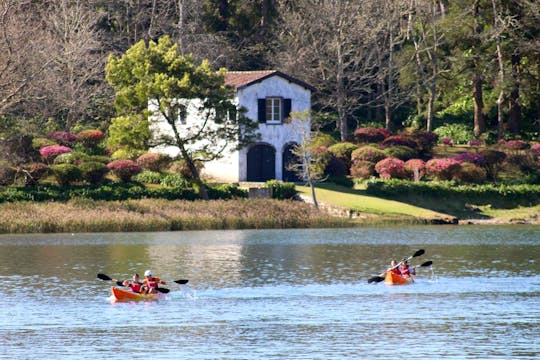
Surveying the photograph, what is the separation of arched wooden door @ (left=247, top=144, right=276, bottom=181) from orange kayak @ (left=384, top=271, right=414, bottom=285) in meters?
31.5

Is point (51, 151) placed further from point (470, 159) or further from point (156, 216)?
point (470, 159)

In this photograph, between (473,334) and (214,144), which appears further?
(214,144)

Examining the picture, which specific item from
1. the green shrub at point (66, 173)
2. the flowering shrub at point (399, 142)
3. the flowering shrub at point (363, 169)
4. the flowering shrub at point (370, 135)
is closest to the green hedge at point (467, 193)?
the flowering shrub at point (363, 169)

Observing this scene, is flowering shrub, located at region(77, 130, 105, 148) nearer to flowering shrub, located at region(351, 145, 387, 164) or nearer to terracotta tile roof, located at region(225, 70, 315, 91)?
terracotta tile roof, located at region(225, 70, 315, 91)

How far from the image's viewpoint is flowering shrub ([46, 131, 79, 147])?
7462 cm

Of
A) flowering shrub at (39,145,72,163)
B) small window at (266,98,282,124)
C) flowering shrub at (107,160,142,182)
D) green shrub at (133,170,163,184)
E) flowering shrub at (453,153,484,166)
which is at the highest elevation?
small window at (266,98,282,124)

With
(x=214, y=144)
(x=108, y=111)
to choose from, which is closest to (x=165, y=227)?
(x=214, y=144)

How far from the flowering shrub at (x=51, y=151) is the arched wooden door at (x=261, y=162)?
11577mm

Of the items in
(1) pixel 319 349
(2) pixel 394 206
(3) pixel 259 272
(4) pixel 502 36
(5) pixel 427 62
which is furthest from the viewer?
(5) pixel 427 62

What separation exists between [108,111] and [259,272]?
41520mm

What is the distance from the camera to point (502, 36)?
79.6 m

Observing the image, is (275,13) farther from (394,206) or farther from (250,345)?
(250,345)

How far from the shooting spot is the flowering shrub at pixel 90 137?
7588 centimetres

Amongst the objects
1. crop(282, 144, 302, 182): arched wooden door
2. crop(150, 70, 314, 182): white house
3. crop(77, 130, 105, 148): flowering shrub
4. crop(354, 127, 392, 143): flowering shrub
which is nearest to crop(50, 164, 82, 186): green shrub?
crop(150, 70, 314, 182): white house
